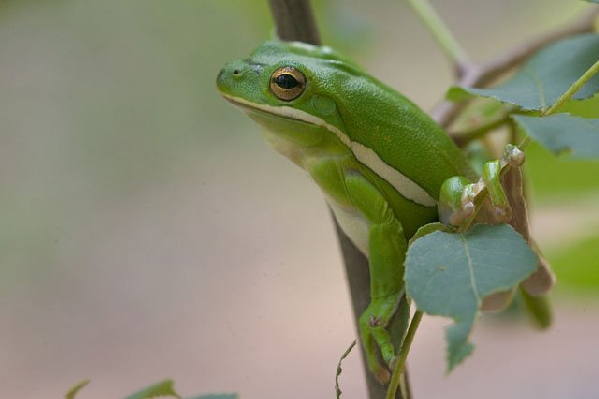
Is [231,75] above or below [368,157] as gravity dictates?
above

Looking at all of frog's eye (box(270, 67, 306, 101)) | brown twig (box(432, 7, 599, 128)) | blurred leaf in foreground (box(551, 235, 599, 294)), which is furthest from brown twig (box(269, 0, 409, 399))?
blurred leaf in foreground (box(551, 235, 599, 294))

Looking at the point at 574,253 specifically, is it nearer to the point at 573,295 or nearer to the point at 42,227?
the point at 573,295

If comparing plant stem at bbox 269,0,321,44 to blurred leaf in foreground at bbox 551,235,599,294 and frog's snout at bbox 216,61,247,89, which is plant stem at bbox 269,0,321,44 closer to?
frog's snout at bbox 216,61,247,89

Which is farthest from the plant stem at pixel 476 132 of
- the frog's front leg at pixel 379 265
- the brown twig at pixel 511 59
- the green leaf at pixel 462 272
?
the green leaf at pixel 462 272

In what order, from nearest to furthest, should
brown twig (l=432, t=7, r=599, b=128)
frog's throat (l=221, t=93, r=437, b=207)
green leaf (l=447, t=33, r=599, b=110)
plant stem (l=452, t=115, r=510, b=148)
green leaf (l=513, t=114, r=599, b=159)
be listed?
green leaf (l=513, t=114, r=599, b=159), green leaf (l=447, t=33, r=599, b=110), frog's throat (l=221, t=93, r=437, b=207), plant stem (l=452, t=115, r=510, b=148), brown twig (l=432, t=7, r=599, b=128)

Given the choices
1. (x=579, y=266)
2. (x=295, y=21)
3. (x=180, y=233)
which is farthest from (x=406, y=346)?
(x=180, y=233)

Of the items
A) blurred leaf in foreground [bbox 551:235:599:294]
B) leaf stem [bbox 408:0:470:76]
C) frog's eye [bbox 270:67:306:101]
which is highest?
frog's eye [bbox 270:67:306:101]

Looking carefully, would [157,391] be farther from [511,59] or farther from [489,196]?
[511,59]

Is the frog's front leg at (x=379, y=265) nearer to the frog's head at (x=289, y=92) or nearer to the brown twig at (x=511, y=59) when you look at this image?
the frog's head at (x=289, y=92)
